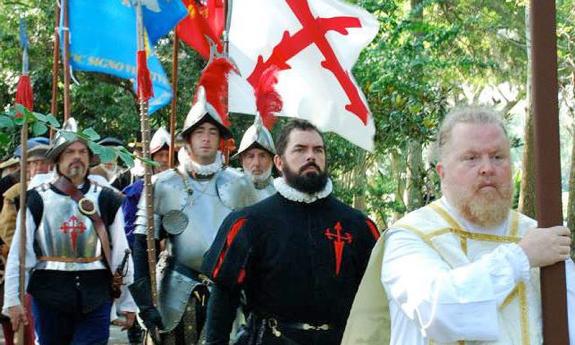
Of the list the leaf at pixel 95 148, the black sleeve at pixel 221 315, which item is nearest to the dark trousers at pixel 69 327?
the black sleeve at pixel 221 315

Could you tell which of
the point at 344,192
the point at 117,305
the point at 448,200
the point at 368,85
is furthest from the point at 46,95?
the point at 448,200

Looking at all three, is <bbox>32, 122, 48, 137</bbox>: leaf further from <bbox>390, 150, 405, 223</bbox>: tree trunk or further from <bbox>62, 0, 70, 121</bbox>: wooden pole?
<bbox>390, 150, 405, 223</bbox>: tree trunk

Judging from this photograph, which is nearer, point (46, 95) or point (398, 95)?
point (398, 95)

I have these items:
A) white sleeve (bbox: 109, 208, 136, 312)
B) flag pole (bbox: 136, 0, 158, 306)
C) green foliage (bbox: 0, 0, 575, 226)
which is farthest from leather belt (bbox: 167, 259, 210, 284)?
green foliage (bbox: 0, 0, 575, 226)

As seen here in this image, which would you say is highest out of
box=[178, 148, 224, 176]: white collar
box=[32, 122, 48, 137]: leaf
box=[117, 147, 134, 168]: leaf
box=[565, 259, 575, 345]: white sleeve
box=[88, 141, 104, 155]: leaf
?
box=[178, 148, 224, 176]: white collar

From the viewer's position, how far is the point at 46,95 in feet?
65.8

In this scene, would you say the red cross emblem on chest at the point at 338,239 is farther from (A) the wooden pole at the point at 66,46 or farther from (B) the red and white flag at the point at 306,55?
(A) the wooden pole at the point at 66,46

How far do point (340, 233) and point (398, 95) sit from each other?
22.7 feet

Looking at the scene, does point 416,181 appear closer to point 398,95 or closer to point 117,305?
point 398,95

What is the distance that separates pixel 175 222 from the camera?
7.62 meters

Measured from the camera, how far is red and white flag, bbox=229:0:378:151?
316 inches

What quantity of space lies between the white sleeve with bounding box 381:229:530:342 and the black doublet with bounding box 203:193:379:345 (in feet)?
7.40

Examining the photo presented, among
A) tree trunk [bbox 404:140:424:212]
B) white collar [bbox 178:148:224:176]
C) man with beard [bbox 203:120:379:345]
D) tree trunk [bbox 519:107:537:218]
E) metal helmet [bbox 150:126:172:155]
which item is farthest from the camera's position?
tree trunk [bbox 519:107:537:218]

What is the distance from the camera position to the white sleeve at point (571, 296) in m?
3.41
